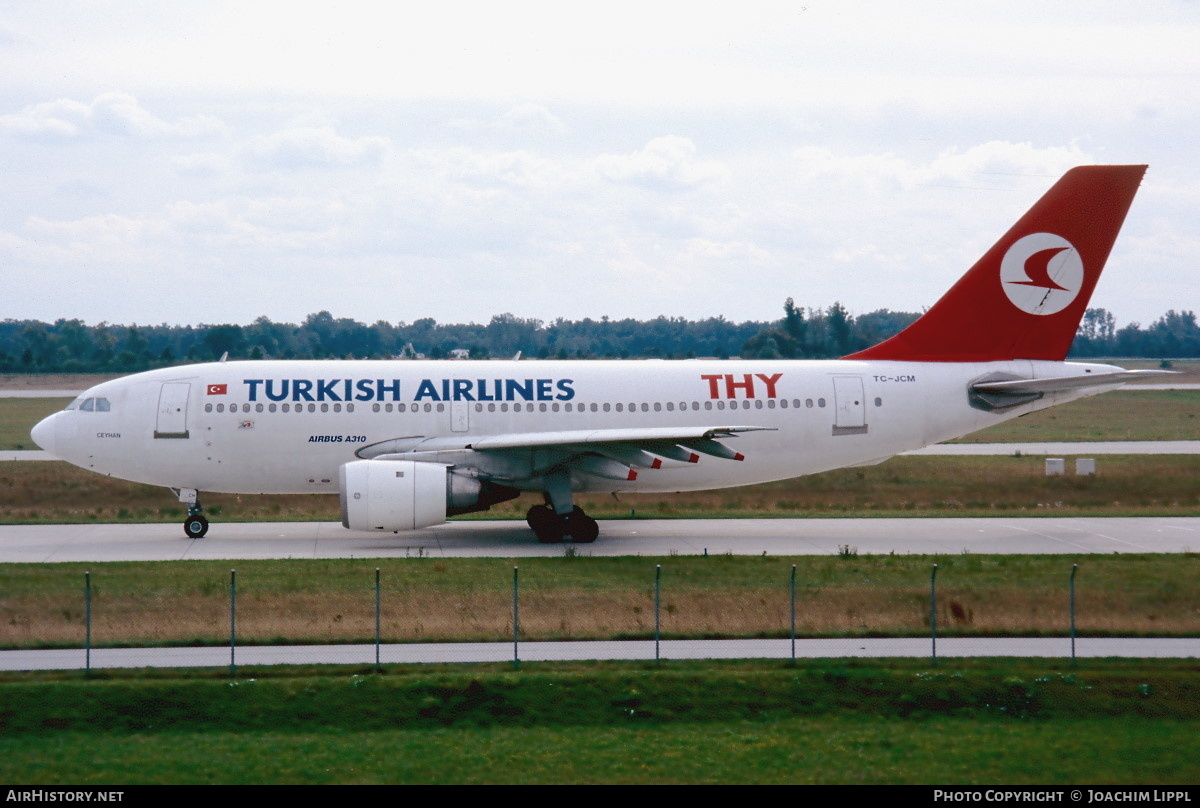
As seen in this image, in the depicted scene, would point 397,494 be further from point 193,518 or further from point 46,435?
point 46,435

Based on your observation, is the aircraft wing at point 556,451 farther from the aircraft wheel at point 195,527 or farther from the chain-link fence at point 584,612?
the aircraft wheel at point 195,527

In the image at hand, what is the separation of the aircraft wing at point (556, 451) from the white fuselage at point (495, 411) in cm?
37

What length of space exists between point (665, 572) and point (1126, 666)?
30.3 feet

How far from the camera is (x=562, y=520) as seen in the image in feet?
96.2

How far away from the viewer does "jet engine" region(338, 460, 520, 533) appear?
2738 cm

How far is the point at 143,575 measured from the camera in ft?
78.1

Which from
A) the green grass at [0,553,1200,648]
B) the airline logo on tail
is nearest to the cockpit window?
the green grass at [0,553,1200,648]

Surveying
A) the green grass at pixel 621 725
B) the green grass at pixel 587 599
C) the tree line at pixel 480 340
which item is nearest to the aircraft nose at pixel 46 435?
the green grass at pixel 587 599

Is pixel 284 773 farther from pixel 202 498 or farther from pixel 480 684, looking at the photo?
pixel 202 498

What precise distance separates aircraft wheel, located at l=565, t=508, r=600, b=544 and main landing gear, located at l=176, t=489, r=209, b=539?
8.52 m

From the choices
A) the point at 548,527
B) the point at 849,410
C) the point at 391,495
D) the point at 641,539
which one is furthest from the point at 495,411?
the point at 849,410

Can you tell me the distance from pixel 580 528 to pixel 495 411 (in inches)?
136

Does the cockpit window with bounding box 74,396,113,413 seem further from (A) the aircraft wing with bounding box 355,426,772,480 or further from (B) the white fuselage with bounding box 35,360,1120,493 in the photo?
(A) the aircraft wing with bounding box 355,426,772,480

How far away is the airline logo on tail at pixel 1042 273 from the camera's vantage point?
102 feet
